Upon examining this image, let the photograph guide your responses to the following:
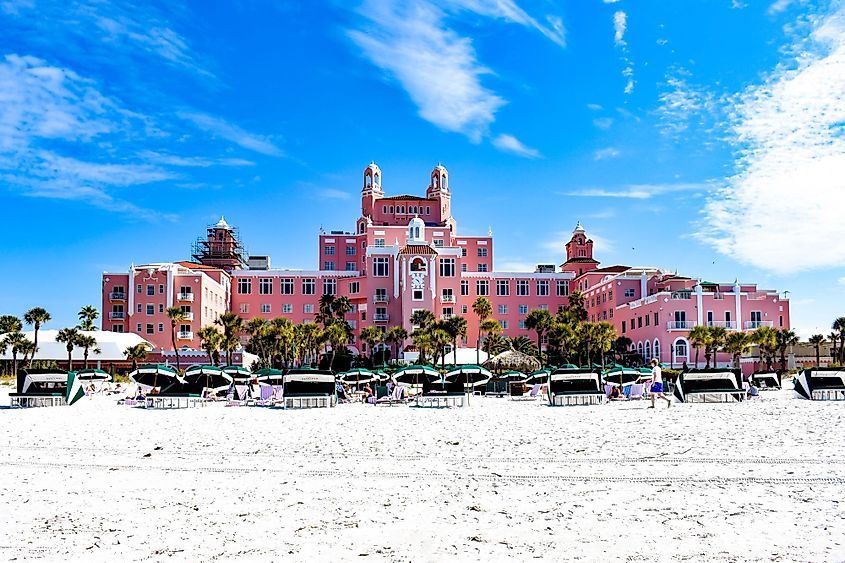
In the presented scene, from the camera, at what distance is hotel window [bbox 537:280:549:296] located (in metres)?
83.1

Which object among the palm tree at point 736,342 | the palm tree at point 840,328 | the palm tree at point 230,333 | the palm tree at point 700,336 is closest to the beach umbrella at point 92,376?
the palm tree at point 230,333

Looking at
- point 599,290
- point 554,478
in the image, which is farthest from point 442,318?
point 554,478

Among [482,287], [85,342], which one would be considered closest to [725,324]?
[482,287]

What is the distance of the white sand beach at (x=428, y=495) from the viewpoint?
675 cm

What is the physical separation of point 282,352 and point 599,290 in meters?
32.4

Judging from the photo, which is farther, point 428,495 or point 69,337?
point 69,337

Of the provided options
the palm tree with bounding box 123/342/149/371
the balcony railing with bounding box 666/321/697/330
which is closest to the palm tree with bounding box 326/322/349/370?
the palm tree with bounding box 123/342/149/371

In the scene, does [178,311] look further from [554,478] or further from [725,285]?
[554,478]

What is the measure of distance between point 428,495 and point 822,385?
23.9m

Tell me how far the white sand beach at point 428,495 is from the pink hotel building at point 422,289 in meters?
49.9

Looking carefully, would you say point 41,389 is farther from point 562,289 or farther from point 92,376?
point 562,289

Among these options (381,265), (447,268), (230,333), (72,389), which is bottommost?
(72,389)

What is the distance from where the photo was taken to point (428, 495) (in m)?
9.06

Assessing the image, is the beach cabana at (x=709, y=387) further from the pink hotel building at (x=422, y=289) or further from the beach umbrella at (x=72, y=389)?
the pink hotel building at (x=422, y=289)
